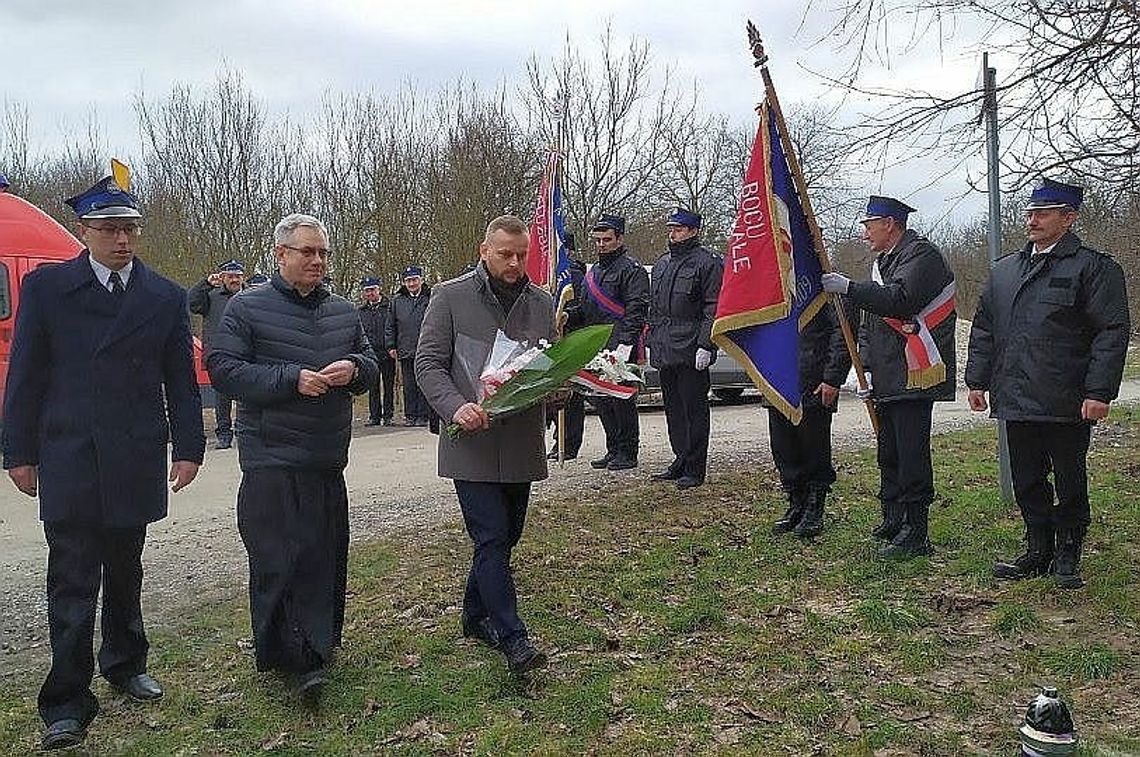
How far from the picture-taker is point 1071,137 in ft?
21.2

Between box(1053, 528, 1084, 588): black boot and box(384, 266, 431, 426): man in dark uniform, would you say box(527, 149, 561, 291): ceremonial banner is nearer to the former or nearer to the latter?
box(1053, 528, 1084, 588): black boot

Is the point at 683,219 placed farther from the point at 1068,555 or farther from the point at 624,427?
the point at 1068,555

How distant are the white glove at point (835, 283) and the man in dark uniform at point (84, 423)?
379 cm

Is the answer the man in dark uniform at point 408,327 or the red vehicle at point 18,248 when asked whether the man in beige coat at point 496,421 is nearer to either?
the red vehicle at point 18,248

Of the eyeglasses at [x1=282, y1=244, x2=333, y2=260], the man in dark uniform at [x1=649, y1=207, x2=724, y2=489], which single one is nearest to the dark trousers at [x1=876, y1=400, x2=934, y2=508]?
the man in dark uniform at [x1=649, y1=207, x2=724, y2=489]

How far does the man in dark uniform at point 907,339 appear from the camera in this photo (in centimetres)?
619

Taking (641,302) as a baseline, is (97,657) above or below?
below

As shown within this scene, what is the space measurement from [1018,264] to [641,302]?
433 centimetres

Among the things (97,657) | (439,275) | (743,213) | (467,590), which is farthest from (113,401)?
(439,275)

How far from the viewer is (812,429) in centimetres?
707

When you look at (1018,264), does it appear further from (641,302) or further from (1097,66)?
(641,302)

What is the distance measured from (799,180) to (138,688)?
4.46 metres

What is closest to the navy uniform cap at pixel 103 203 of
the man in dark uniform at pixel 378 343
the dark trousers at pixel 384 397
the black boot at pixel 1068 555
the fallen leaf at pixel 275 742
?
the fallen leaf at pixel 275 742

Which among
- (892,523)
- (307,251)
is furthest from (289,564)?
(892,523)
